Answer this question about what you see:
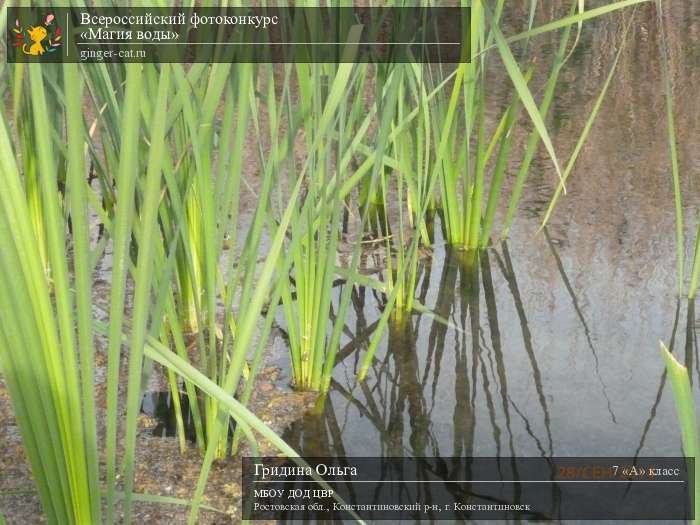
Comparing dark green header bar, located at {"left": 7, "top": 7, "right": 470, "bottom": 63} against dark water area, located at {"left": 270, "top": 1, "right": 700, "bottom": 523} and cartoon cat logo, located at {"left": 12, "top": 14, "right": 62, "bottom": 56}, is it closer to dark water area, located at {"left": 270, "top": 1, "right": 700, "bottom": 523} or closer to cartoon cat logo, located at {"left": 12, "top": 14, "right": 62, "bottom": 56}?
cartoon cat logo, located at {"left": 12, "top": 14, "right": 62, "bottom": 56}

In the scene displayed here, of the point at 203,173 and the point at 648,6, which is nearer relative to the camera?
the point at 203,173

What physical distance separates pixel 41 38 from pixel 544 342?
855mm

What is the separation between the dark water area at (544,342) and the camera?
1204 mm

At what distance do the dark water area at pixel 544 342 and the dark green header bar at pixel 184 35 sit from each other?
0.46 metres

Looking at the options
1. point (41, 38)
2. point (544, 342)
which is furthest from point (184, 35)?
point (544, 342)

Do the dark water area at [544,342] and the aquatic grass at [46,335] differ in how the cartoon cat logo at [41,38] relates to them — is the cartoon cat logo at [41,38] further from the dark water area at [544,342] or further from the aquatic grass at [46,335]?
the dark water area at [544,342]

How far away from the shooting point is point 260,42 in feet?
3.42

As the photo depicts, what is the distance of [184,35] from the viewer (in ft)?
3.10

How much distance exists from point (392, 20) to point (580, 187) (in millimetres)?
823

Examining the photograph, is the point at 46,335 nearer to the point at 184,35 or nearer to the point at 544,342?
the point at 184,35

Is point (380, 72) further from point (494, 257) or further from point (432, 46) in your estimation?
point (494, 257)

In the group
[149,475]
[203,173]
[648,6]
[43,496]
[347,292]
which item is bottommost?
[149,475]

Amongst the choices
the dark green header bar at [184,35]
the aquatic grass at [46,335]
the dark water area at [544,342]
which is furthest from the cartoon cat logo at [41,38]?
the dark water area at [544,342]

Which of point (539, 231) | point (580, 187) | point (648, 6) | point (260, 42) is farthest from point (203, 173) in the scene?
point (648, 6)
